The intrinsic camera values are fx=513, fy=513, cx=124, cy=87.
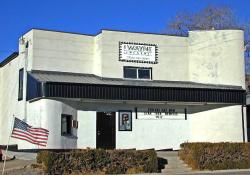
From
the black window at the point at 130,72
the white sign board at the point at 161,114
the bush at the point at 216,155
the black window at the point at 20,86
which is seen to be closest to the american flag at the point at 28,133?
the black window at the point at 20,86

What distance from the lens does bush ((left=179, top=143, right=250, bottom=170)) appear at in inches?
1068

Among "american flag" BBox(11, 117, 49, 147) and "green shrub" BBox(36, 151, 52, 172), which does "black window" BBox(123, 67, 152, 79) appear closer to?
"american flag" BBox(11, 117, 49, 147)

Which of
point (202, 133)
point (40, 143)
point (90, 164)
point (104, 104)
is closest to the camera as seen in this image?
point (90, 164)

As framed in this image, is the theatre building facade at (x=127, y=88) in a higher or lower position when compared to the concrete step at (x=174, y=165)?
higher

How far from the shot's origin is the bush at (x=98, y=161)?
910 inches

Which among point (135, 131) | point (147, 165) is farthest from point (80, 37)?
point (147, 165)

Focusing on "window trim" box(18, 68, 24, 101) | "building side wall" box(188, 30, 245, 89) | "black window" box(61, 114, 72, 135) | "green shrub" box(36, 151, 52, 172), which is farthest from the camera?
"building side wall" box(188, 30, 245, 89)

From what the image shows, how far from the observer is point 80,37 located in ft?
109

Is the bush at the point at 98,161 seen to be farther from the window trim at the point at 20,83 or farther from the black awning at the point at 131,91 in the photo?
the window trim at the point at 20,83

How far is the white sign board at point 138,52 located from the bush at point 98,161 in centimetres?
961

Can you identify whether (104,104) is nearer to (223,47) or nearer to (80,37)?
(80,37)

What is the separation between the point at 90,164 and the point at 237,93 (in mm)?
13770

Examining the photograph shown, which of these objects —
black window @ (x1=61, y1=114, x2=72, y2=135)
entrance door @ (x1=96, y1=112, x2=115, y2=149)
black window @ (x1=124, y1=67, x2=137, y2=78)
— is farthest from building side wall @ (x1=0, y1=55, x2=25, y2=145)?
black window @ (x1=124, y1=67, x2=137, y2=78)

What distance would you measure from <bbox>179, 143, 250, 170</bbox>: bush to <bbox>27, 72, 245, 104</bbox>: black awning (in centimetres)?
465
